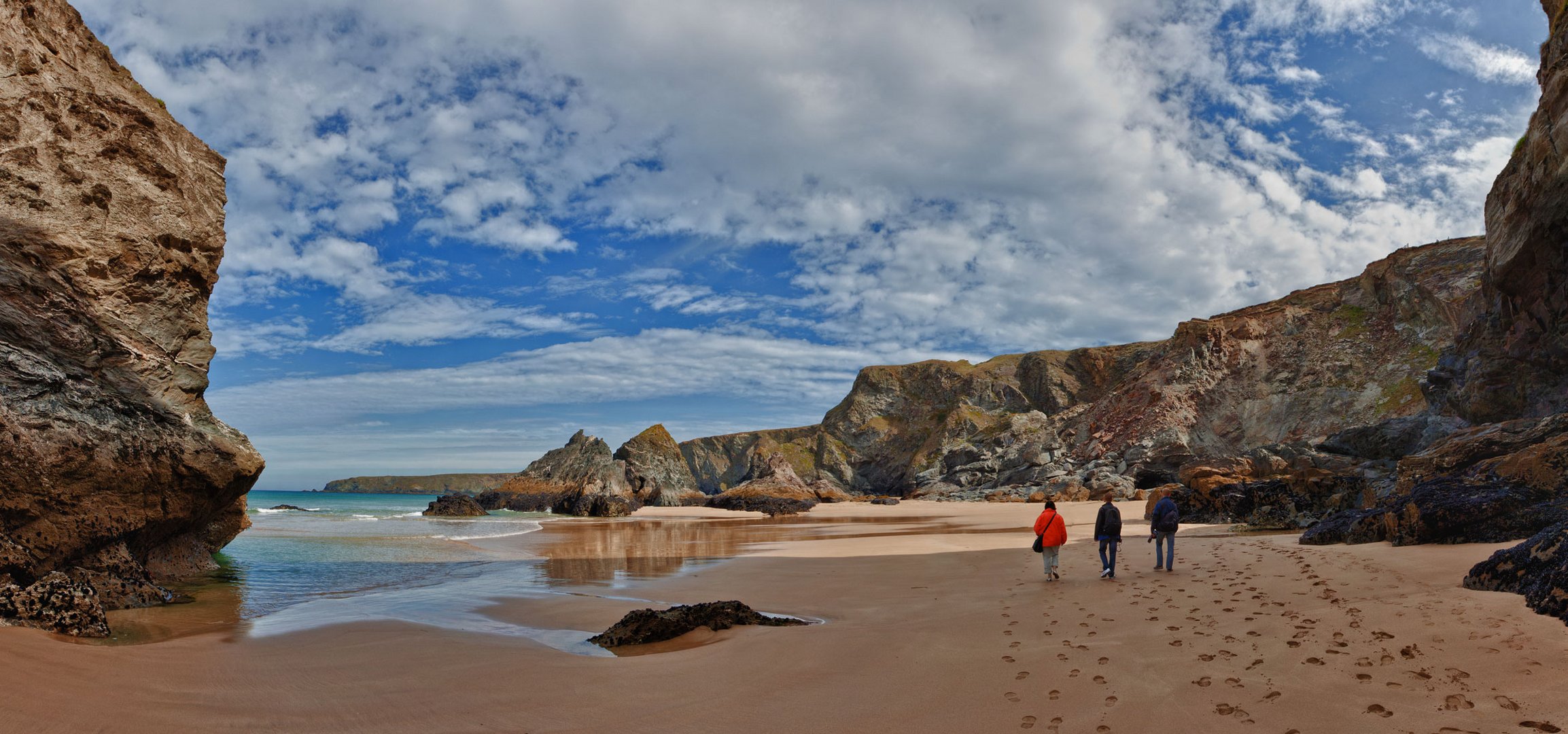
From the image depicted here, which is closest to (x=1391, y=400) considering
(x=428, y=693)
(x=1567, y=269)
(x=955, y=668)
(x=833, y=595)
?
(x=1567, y=269)

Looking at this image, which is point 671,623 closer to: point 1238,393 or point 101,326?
point 101,326

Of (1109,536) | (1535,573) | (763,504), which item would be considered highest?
(1535,573)

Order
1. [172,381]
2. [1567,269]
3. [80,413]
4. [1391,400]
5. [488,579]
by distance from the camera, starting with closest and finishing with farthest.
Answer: [80,413], [172,381], [488,579], [1567,269], [1391,400]

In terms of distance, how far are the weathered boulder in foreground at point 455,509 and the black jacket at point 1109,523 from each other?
4140cm

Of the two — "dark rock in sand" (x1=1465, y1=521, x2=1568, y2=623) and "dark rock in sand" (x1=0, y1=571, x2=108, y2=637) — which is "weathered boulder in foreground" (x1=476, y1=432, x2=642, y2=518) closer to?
"dark rock in sand" (x1=0, y1=571, x2=108, y2=637)

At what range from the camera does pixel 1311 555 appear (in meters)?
10.3

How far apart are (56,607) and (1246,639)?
34.3 feet

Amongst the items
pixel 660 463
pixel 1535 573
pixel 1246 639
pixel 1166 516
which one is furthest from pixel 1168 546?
pixel 660 463

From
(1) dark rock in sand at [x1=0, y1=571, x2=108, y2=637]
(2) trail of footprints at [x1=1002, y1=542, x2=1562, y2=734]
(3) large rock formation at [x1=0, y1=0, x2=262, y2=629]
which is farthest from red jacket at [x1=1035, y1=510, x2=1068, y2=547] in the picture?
(3) large rock formation at [x1=0, y1=0, x2=262, y2=629]

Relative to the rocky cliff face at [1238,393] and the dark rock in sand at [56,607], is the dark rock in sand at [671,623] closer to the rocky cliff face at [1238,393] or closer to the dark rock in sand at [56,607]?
the dark rock in sand at [56,607]

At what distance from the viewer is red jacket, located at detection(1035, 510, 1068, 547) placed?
10.4 meters

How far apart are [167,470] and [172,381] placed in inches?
75.6

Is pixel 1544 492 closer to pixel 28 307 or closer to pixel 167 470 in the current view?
pixel 167 470

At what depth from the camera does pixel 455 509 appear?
45.4 metres
